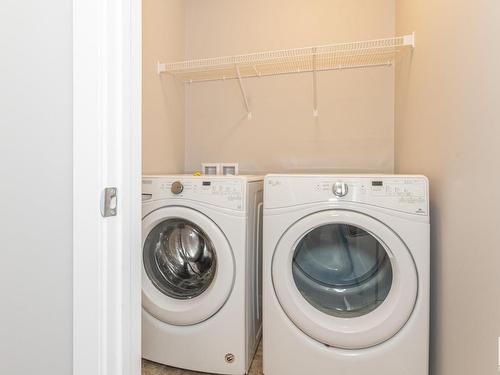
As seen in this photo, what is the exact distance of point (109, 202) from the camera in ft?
1.76

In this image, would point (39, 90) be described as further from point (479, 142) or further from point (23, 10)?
point (479, 142)

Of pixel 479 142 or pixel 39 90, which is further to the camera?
pixel 479 142

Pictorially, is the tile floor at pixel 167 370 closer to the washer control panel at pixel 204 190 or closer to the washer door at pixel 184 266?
the washer door at pixel 184 266

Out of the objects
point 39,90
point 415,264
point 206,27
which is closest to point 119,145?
point 39,90

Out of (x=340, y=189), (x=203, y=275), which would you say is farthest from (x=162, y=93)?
(x=340, y=189)

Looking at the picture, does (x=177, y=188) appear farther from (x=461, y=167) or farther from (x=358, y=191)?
(x=461, y=167)

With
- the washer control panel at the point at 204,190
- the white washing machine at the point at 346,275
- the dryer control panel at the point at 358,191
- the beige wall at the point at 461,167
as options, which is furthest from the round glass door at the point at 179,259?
the beige wall at the point at 461,167

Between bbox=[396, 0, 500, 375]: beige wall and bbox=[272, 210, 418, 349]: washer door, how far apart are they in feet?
0.55

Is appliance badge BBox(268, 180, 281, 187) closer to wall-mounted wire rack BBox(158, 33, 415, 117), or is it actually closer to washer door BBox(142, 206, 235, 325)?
washer door BBox(142, 206, 235, 325)

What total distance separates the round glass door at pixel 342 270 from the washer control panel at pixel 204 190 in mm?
346

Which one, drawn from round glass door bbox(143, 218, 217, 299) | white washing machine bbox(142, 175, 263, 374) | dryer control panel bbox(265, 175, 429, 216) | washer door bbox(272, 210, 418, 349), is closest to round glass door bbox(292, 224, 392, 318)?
washer door bbox(272, 210, 418, 349)

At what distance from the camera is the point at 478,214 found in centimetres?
83

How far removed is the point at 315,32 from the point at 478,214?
164cm

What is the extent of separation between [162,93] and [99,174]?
5.23 feet
